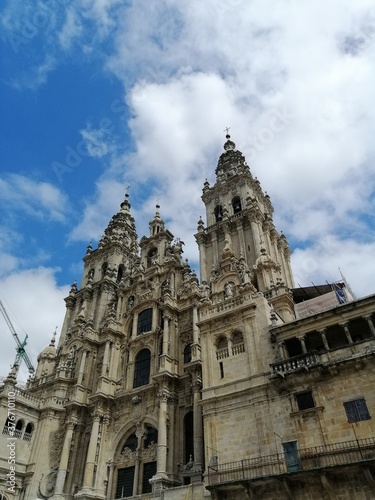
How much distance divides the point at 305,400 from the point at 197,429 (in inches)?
393

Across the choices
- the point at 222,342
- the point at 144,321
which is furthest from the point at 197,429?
the point at 144,321

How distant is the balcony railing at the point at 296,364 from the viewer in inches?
813

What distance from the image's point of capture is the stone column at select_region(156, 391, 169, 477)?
1077 inches

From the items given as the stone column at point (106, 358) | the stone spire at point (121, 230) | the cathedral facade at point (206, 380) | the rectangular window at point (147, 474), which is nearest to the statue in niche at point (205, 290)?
the cathedral facade at point (206, 380)

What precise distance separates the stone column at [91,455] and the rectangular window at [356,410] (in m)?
21.4

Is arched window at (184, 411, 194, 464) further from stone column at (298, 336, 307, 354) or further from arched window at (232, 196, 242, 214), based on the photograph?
arched window at (232, 196, 242, 214)

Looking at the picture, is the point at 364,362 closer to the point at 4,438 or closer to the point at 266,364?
the point at 266,364

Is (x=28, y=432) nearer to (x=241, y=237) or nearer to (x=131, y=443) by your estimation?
(x=131, y=443)

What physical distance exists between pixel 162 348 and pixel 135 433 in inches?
276

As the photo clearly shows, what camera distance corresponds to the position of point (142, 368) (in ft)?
120

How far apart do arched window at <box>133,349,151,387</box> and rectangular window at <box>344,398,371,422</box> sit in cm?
2001

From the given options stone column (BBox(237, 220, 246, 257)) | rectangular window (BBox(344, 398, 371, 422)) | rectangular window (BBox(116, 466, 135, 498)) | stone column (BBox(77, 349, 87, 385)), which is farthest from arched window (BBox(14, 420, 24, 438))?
rectangular window (BBox(344, 398, 371, 422))

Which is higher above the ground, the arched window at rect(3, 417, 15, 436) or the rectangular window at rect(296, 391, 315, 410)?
the arched window at rect(3, 417, 15, 436)

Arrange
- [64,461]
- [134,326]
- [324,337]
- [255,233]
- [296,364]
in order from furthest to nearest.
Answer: [134,326] → [255,233] → [64,461] → [324,337] → [296,364]
